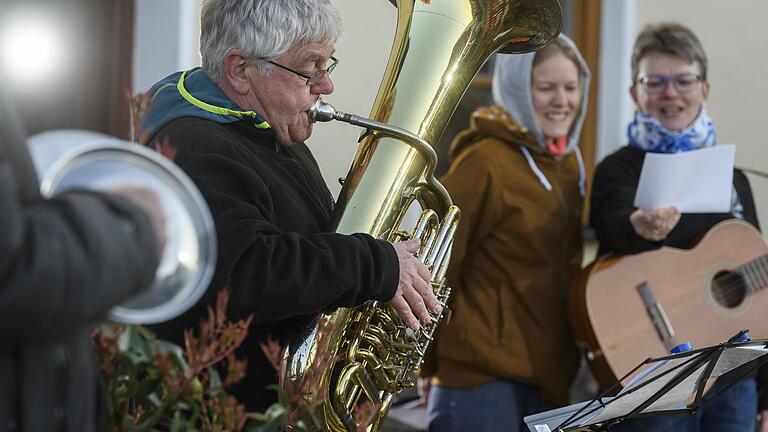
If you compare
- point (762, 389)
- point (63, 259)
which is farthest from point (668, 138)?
point (63, 259)

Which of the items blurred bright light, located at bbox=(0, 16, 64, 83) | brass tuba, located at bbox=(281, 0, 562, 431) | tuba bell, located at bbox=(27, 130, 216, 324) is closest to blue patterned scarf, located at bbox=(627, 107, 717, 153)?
brass tuba, located at bbox=(281, 0, 562, 431)

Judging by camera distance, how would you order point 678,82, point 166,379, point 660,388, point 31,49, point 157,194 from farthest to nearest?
point 31,49
point 678,82
point 660,388
point 166,379
point 157,194

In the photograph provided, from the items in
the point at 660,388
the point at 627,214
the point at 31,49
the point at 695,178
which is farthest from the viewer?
the point at 31,49

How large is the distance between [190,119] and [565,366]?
5.30 ft

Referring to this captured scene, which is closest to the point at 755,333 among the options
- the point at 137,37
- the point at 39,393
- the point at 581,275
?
the point at 581,275

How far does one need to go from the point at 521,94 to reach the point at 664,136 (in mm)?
475

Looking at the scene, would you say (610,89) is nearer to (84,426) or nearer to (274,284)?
(274,284)

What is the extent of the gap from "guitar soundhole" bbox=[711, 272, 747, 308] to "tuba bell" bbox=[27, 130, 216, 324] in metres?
2.47

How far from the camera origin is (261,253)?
2053 millimetres

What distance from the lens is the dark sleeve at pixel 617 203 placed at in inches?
132

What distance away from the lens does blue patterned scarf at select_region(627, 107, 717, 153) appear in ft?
11.7

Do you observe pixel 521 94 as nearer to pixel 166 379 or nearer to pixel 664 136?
pixel 664 136

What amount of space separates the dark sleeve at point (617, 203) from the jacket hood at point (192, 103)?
1.41 meters

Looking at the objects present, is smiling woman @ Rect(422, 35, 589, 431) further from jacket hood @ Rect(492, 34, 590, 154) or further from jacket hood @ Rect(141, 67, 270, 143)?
jacket hood @ Rect(141, 67, 270, 143)
